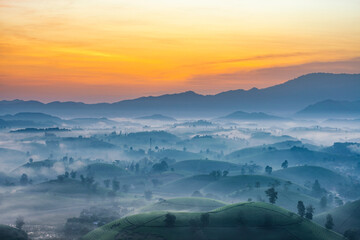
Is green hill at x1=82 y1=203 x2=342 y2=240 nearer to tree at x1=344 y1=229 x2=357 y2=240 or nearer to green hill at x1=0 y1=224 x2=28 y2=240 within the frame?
tree at x1=344 y1=229 x2=357 y2=240

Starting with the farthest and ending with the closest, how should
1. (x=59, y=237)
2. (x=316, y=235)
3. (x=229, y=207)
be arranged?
(x=59, y=237) → (x=229, y=207) → (x=316, y=235)

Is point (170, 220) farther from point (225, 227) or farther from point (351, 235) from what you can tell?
point (351, 235)

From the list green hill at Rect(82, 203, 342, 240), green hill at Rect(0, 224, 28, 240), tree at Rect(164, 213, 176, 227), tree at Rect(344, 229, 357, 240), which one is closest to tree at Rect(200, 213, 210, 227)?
green hill at Rect(82, 203, 342, 240)

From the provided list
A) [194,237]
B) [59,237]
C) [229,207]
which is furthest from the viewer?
[59,237]

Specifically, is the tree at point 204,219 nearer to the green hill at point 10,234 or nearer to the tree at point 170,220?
the tree at point 170,220

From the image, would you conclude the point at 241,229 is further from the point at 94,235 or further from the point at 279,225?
the point at 94,235

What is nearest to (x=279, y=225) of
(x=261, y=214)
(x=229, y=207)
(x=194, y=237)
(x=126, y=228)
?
(x=261, y=214)

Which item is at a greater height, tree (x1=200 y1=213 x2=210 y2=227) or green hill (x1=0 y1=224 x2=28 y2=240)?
tree (x1=200 y1=213 x2=210 y2=227)

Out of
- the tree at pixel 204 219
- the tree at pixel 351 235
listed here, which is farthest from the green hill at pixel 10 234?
the tree at pixel 351 235
